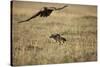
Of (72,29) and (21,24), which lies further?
(72,29)

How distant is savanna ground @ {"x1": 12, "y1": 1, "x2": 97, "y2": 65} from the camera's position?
217cm

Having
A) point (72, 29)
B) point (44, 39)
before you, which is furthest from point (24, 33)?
point (72, 29)

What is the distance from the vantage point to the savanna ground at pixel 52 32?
2174 mm

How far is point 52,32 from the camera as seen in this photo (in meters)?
2.29

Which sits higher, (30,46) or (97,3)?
(97,3)

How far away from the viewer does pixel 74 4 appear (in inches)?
93.6

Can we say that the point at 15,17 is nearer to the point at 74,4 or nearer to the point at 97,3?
the point at 74,4

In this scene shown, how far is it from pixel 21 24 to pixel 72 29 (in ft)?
2.11

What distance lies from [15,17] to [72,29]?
2.37 feet
